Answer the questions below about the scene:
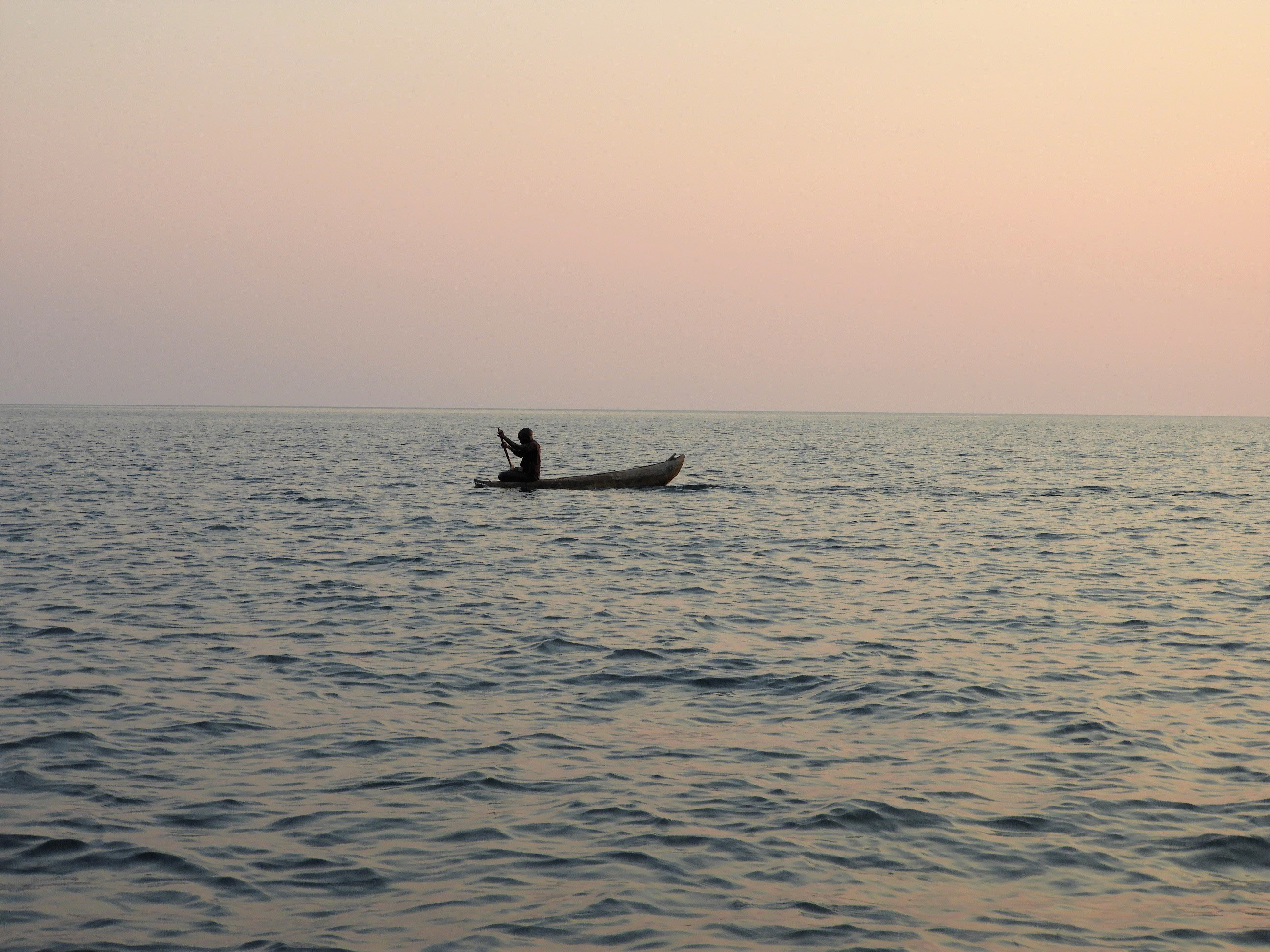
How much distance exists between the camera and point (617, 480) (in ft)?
123

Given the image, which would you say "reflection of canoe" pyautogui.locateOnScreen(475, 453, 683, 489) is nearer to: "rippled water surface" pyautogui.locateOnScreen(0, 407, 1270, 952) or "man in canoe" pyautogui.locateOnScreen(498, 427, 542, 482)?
"man in canoe" pyautogui.locateOnScreen(498, 427, 542, 482)

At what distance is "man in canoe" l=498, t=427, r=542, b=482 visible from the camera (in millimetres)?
33938

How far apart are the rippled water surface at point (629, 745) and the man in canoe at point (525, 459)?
9266mm

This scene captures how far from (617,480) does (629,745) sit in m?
27.6

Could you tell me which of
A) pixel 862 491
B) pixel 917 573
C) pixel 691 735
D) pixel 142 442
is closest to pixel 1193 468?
pixel 862 491

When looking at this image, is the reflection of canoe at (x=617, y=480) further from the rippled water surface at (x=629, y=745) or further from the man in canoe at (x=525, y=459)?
the rippled water surface at (x=629, y=745)

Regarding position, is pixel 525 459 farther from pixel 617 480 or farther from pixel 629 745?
pixel 629 745

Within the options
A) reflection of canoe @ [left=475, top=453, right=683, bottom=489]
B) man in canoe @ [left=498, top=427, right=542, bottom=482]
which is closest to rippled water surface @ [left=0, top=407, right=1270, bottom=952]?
man in canoe @ [left=498, top=427, right=542, bottom=482]

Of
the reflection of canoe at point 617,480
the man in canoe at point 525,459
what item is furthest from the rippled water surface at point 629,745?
the reflection of canoe at point 617,480

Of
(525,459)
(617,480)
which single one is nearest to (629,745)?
(525,459)

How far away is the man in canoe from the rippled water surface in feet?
30.4

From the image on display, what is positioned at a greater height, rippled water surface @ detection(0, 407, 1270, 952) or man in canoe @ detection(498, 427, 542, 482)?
man in canoe @ detection(498, 427, 542, 482)

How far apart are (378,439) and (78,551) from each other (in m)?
80.0

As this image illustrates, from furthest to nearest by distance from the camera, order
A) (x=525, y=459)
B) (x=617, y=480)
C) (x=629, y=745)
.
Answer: (x=617, y=480) → (x=525, y=459) → (x=629, y=745)
